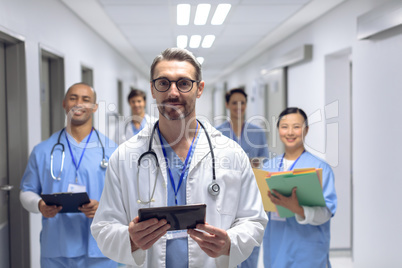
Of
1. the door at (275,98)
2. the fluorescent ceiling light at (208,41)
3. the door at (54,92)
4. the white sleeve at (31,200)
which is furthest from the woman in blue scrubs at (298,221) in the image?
the fluorescent ceiling light at (208,41)

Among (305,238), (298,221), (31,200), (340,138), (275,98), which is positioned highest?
(275,98)

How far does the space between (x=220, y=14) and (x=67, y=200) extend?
2.51 meters

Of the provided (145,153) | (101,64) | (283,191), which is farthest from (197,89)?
(101,64)

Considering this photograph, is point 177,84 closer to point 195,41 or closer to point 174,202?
point 174,202

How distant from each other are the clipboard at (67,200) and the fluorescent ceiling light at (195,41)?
344 cm

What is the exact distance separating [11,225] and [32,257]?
31 cm

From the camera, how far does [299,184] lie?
2.21 metres

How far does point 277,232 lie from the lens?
2.51 meters

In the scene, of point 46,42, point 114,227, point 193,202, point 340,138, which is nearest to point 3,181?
point 46,42

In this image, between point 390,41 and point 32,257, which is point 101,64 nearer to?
point 32,257

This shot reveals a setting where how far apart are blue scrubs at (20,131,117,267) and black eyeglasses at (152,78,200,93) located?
1100 millimetres

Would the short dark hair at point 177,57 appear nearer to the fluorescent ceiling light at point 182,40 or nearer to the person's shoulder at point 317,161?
the person's shoulder at point 317,161

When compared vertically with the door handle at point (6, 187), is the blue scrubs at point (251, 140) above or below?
above

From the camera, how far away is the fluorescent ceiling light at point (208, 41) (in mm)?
5239
